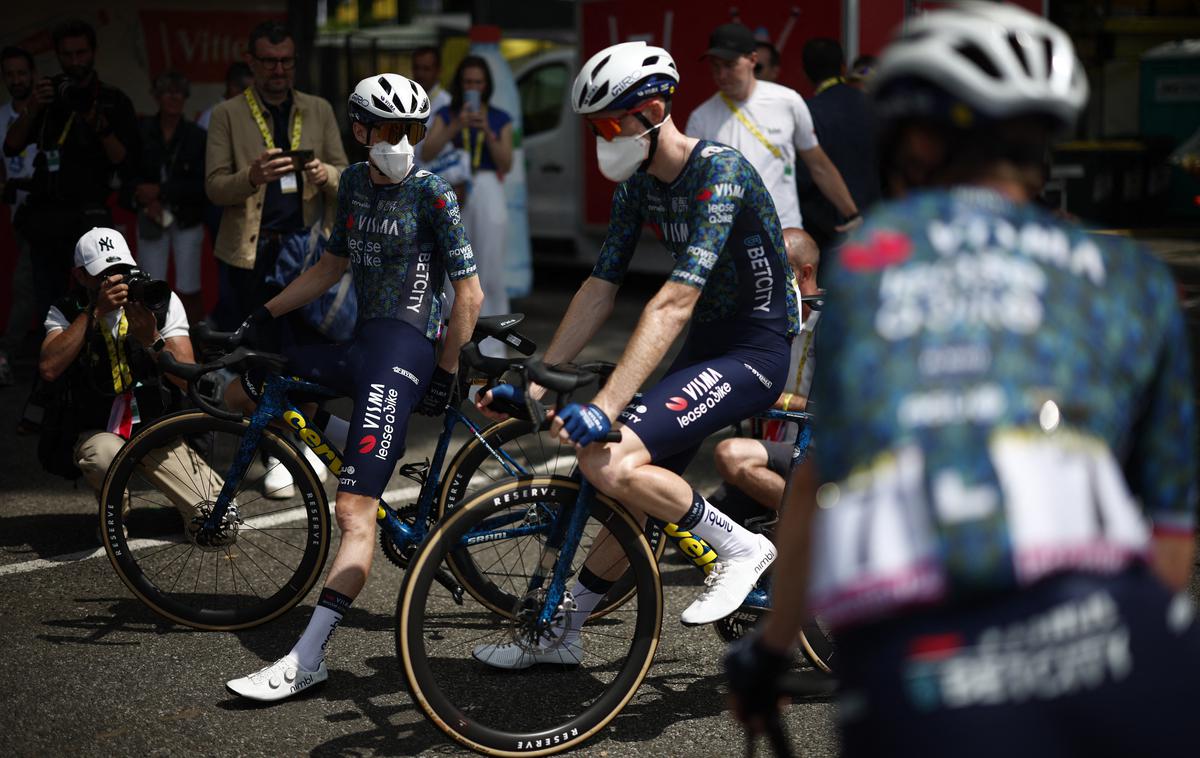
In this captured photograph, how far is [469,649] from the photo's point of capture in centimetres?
475

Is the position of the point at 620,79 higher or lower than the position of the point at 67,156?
higher

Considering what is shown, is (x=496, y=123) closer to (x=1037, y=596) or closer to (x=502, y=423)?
(x=502, y=423)

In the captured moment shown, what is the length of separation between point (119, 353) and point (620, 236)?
2470mm

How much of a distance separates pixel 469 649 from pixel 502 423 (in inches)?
30.5

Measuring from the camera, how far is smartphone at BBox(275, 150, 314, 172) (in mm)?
6555

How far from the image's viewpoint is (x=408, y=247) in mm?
4824

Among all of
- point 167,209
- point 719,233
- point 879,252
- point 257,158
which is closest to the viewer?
point 879,252

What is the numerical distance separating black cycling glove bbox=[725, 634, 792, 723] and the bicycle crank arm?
249cm

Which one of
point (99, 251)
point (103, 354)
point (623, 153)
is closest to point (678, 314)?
point (623, 153)

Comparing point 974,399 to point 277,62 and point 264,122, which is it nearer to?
point 277,62

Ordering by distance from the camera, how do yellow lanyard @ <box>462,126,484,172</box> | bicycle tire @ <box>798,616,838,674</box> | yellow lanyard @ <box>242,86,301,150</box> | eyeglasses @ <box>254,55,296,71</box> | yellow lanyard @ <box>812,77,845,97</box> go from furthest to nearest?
yellow lanyard @ <box>462,126,484,172</box> < yellow lanyard @ <box>812,77,845,97</box> < yellow lanyard @ <box>242,86,301,150</box> < eyeglasses @ <box>254,55,296,71</box> < bicycle tire @ <box>798,616,838,674</box>

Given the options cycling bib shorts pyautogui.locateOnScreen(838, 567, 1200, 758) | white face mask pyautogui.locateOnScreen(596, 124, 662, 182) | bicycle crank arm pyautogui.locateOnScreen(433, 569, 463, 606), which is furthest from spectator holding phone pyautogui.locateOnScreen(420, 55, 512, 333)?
cycling bib shorts pyautogui.locateOnScreen(838, 567, 1200, 758)

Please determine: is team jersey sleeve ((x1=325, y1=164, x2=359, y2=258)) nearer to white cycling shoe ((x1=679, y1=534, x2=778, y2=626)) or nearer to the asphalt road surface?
the asphalt road surface

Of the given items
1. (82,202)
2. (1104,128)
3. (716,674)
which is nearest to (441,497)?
(716,674)
